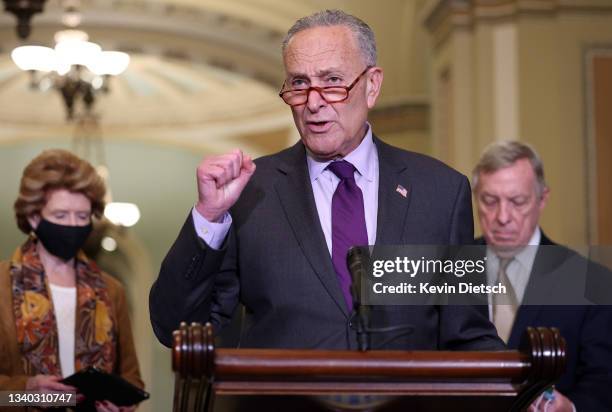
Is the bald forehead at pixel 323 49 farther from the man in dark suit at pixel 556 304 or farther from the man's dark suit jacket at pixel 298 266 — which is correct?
the man in dark suit at pixel 556 304

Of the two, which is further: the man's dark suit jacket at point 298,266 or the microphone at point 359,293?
the man's dark suit jacket at point 298,266

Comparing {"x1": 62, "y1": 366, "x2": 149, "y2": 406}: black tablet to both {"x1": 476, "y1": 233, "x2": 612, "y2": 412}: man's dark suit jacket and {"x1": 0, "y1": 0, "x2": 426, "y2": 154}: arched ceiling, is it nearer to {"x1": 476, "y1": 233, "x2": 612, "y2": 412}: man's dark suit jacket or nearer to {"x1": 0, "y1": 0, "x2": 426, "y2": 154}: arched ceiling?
{"x1": 476, "y1": 233, "x2": 612, "y2": 412}: man's dark suit jacket

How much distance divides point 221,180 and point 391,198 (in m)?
0.48

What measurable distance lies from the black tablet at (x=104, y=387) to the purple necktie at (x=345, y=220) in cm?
132

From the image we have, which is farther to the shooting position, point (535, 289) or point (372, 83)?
point (535, 289)

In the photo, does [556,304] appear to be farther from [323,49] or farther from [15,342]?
[15,342]

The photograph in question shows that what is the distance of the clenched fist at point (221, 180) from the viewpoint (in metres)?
2.34

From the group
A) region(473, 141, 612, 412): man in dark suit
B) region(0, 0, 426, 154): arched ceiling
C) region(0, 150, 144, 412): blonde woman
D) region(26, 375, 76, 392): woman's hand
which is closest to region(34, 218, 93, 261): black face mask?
region(0, 150, 144, 412): blonde woman

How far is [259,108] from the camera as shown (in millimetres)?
20094

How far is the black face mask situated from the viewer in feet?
13.5

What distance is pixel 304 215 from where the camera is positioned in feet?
8.66

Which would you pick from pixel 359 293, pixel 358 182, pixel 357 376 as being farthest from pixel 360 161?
pixel 357 376

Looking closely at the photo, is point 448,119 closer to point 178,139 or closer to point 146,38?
point 146,38

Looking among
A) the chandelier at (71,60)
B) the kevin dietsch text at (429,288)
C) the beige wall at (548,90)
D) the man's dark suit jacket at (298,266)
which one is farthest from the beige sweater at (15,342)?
the chandelier at (71,60)
